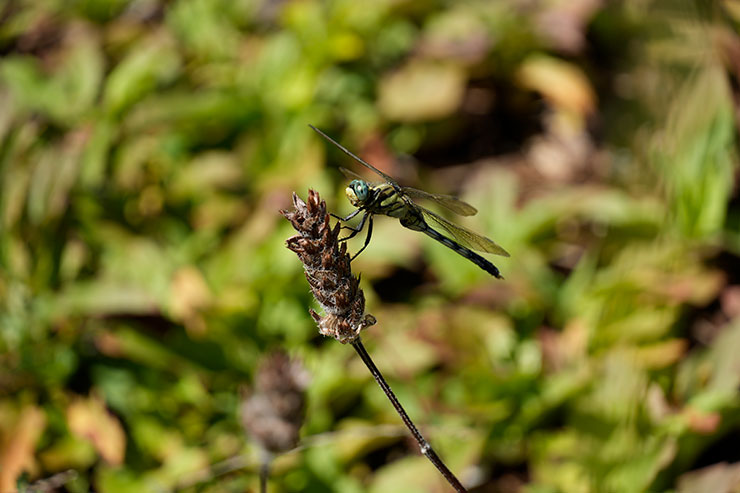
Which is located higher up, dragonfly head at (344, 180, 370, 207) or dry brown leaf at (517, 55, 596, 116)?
Result: dry brown leaf at (517, 55, 596, 116)

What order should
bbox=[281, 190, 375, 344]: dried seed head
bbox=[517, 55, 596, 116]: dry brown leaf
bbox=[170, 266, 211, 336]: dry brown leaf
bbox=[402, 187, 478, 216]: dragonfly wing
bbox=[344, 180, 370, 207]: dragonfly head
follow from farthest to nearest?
1. bbox=[517, 55, 596, 116]: dry brown leaf
2. bbox=[170, 266, 211, 336]: dry brown leaf
3. bbox=[402, 187, 478, 216]: dragonfly wing
4. bbox=[344, 180, 370, 207]: dragonfly head
5. bbox=[281, 190, 375, 344]: dried seed head

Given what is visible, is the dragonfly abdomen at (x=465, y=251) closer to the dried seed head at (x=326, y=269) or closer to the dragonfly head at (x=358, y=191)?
the dragonfly head at (x=358, y=191)

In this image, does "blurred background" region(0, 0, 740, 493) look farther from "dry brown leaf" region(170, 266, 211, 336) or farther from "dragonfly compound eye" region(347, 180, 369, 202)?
"dragonfly compound eye" region(347, 180, 369, 202)

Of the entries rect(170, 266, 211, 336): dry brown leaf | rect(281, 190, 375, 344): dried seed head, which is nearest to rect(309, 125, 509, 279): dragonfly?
rect(281, 190, 375, 344): dried seed head

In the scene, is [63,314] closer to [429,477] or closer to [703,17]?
[429,477]

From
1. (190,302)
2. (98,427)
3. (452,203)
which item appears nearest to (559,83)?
(452,203)

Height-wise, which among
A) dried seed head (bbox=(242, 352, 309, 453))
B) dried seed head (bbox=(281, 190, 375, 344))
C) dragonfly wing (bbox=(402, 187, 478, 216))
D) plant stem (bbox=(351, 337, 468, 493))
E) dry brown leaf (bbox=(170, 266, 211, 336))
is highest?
dry brown leaf (bbox=(170, 266, 211, 336))

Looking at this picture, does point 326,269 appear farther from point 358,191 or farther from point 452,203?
point 452,203

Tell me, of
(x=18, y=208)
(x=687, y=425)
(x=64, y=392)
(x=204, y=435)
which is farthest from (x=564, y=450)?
(x=18, y=208)
